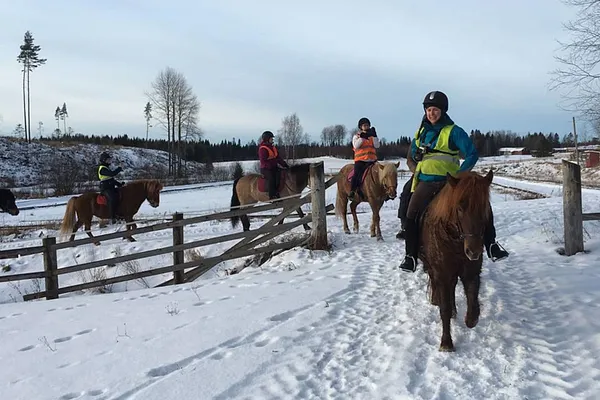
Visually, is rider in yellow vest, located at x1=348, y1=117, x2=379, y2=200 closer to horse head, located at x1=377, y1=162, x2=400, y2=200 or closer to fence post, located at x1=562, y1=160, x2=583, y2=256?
horse head, located at x1=377, y1=162, x2=400, y2=200

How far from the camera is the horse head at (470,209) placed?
11.3 feet

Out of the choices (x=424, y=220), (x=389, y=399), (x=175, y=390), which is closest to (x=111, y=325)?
(x=175, y=390)

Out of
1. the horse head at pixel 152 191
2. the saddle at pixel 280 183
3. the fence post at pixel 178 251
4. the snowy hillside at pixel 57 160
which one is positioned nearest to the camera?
the fence post at pixel 178 251

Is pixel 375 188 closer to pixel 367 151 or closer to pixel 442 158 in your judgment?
pixel 367 151

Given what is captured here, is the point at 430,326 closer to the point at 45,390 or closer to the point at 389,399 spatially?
the point at 389,399

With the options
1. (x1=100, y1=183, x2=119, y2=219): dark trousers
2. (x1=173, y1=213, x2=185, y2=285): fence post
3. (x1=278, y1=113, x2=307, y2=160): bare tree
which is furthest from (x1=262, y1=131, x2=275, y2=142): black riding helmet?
(x1=278, y1=113, x2=307, y2=160): bare tree

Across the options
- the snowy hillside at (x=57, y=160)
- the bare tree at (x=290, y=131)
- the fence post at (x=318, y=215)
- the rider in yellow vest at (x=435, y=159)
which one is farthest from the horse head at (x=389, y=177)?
the bare tree at (x=290, y=131)

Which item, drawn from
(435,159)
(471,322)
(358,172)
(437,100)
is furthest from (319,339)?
(358,172)

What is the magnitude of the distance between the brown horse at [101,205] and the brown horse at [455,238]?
10.5 metres

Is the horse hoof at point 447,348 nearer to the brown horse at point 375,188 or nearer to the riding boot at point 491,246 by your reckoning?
the riding boot at point 491,246

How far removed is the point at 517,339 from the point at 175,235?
6500 millimetres

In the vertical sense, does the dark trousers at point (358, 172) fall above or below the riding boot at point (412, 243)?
above

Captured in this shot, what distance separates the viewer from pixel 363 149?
32.7 feet

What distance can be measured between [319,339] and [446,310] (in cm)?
125
